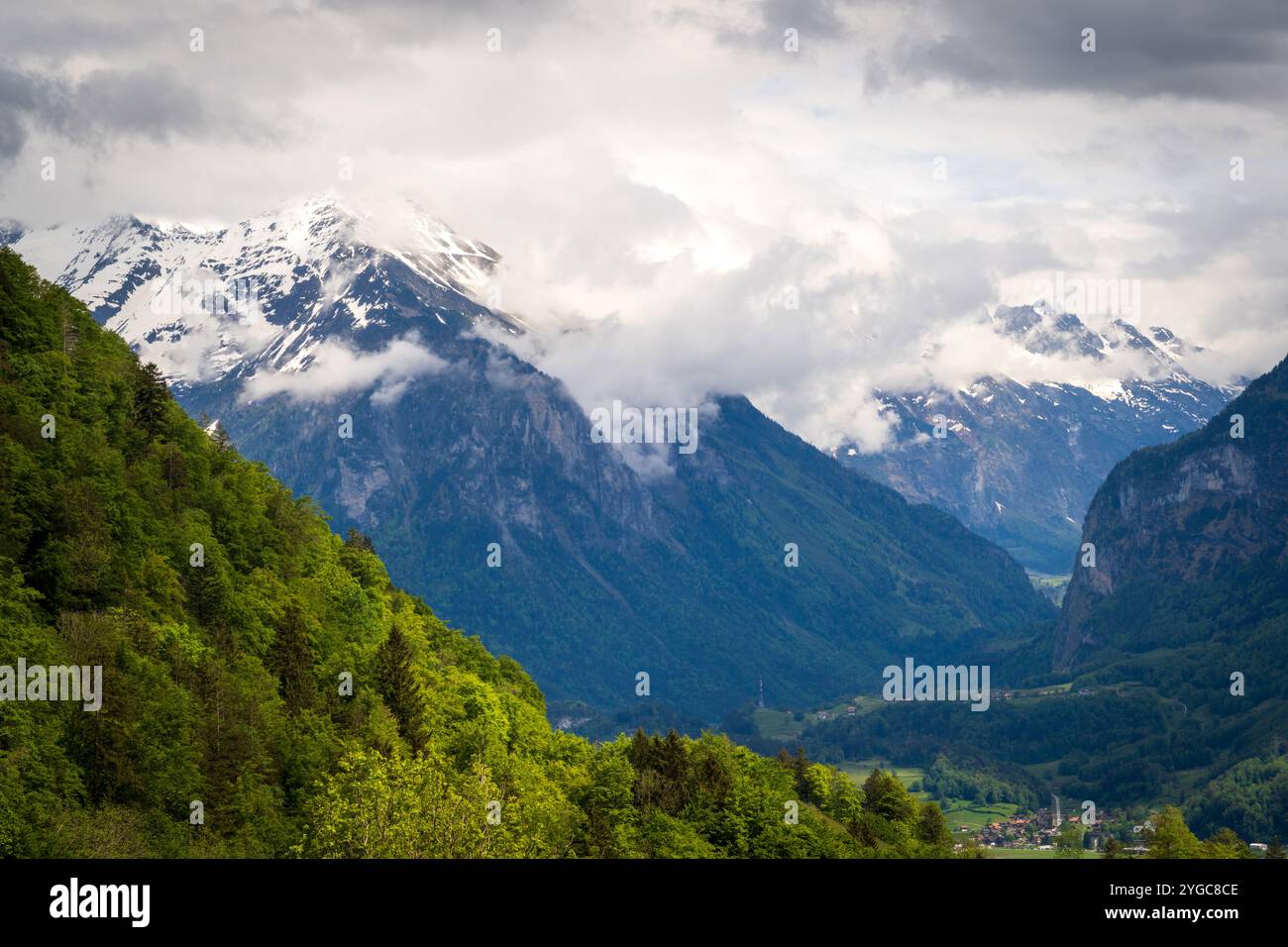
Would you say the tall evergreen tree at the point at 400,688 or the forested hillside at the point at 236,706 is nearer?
the forested hillside at the point at 236,706

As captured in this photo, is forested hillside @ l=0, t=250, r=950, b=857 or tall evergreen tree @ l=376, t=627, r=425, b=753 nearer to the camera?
forested hillside @ l=0, t=250, r=950, b=857

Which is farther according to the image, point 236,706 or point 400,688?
point 400,688

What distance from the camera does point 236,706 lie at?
10631 cm

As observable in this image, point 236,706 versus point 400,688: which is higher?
point 400,688

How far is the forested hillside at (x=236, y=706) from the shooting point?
90.9 meters

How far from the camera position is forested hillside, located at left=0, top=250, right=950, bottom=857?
3580 inches
